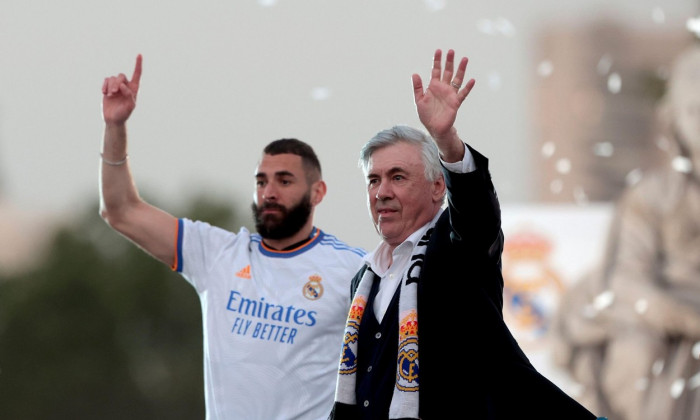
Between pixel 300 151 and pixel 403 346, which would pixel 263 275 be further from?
pixel 403 346

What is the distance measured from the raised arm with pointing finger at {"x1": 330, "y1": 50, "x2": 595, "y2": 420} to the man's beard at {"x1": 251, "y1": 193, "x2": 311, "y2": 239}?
113cm

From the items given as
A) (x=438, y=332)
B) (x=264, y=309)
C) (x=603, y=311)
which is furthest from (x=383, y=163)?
(x=603, y=311)

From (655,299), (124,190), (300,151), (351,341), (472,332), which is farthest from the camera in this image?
(655,299)

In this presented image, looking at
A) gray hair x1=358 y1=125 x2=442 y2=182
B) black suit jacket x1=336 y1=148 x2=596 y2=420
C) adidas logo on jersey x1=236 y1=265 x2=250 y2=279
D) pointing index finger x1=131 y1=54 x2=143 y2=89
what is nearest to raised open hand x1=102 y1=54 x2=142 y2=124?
pointing index finger x1=131 y1=54 x2=143 y2=89

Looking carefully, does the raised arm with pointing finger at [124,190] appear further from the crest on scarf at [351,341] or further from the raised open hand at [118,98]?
the crest on scarf at [351,341]

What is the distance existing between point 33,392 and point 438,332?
90.3 ft

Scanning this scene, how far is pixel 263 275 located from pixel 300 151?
1.67 feet

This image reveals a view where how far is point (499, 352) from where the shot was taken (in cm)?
274

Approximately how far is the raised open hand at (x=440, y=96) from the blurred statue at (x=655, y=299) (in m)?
10.0

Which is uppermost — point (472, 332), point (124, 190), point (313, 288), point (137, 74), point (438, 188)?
point (137, 74)

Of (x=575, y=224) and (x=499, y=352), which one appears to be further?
(x=575, y=224)

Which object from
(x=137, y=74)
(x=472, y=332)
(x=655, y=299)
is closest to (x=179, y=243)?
(x=137, y=74)

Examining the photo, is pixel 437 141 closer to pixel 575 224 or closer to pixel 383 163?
pixel 383 163

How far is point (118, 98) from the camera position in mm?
4004
